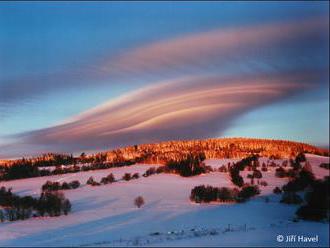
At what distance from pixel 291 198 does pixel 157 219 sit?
2.96 meters

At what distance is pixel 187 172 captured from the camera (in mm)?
13984

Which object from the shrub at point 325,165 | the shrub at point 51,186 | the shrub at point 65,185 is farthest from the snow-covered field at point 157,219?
the shrub at point 51,186

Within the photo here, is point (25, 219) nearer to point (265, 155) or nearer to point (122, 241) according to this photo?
point (122, 241)

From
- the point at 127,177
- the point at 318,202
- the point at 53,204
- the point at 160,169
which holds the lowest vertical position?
the point at 318,202

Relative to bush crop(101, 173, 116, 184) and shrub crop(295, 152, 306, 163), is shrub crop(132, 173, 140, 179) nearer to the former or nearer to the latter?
bush crop(101, 173, 116, 184)

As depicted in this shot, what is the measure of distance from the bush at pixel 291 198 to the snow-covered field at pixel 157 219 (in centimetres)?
12

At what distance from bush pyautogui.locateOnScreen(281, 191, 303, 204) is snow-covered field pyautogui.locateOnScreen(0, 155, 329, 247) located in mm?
120

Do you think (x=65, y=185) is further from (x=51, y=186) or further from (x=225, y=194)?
(x=225, y=194)

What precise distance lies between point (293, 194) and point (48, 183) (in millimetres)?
6056

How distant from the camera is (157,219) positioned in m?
12.1

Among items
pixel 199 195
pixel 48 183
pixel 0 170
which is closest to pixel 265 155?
pixel 199 195

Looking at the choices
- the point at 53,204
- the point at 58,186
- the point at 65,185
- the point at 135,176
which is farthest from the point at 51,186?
the point at 135,176

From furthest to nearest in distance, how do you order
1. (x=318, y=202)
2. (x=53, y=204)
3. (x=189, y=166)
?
(x=189, y=166)
(x=53, y=204)
(x=318, y=202)

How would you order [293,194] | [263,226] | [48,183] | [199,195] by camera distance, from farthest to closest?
[48,183] < [199,195] < [293,194] < [263,226]
